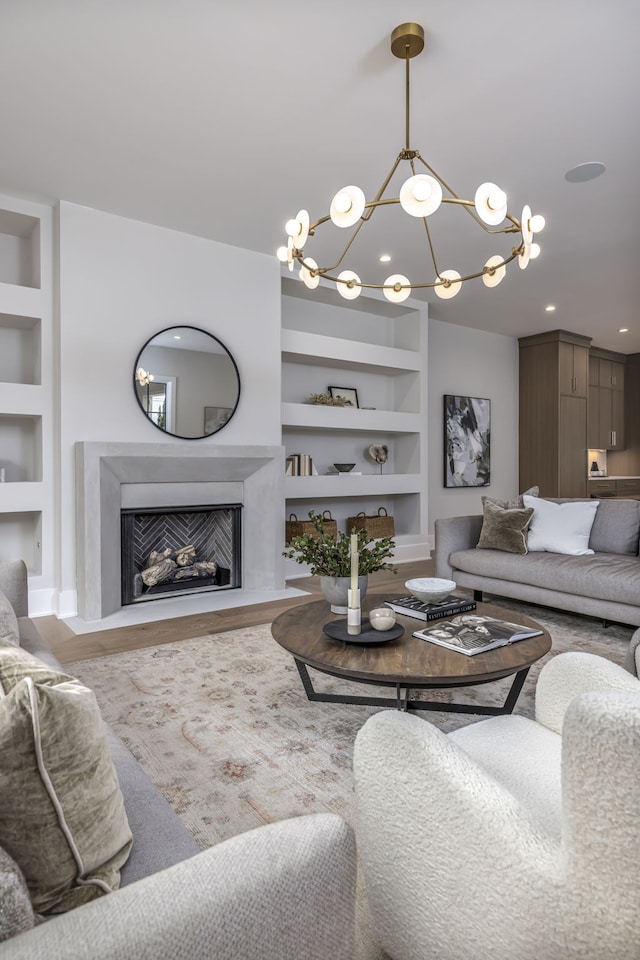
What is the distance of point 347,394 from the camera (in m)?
6.20

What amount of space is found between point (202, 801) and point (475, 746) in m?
0.91

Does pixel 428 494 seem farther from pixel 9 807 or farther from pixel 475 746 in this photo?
pixel 9 807

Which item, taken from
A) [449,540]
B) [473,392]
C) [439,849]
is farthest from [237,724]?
[473,392]

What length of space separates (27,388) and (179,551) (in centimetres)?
164

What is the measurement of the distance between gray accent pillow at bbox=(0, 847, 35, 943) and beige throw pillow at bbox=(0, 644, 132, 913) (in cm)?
7

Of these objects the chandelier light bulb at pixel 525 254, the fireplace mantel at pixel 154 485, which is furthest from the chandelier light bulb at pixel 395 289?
the fireplace mantel at pixel 154 485

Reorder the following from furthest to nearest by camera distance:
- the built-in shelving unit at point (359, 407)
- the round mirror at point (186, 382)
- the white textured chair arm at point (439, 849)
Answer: the built-in shelving unit at point (359, 407) → the round mirror at point (186, 382) → the white textured chair arm at point (439, 849)

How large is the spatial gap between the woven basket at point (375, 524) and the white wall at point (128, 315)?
5.73ft

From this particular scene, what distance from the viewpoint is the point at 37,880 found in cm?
76

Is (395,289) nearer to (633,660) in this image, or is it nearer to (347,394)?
(633,660)

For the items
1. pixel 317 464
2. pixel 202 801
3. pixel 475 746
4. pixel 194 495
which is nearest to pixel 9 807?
pixel 475 746

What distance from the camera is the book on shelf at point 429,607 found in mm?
2525

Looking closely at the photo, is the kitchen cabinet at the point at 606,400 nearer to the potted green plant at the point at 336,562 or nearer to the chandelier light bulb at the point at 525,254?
the chandelier light bulb at the point at 525,254

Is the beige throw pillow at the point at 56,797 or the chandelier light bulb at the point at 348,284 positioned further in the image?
the chandelier light bulb at the point at 348,284
